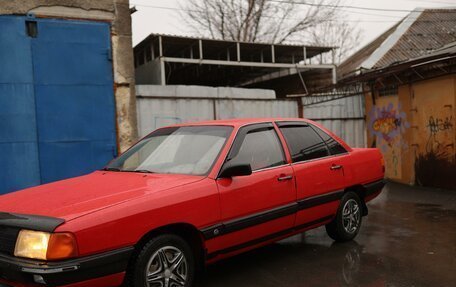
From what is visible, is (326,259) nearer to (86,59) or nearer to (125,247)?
(125,247)

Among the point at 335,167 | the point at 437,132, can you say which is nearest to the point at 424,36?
the point at 437,132

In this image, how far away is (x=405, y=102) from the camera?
10516mm

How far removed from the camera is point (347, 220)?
5.51 metres

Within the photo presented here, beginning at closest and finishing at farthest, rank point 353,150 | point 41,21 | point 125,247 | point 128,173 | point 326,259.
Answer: point 125,247
point 128,173
point 326,259
point 353,150
point 41,21

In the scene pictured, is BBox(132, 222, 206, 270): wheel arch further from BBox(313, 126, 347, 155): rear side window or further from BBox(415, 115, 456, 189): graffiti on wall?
BBox(415, 115, 456, 189): graffiti on wall

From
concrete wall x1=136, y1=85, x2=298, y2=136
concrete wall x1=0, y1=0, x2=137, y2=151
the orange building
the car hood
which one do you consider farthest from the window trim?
the orange building

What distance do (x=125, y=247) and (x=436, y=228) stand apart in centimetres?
469

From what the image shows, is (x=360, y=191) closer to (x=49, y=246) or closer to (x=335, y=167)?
(x=335, y=167)

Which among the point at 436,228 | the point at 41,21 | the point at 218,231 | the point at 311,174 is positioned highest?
the point at 41,21

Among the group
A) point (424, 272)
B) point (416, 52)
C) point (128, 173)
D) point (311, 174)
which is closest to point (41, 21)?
point (128, 173)

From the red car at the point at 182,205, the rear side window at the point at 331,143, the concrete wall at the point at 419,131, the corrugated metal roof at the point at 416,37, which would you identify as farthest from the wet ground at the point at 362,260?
the corrugated metal roof at the point at 416,37

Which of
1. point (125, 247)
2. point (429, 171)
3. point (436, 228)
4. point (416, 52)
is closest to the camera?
point (125, 247)

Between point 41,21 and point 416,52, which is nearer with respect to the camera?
point 41,21

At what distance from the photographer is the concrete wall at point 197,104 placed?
364 inches
